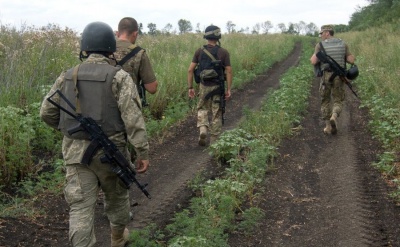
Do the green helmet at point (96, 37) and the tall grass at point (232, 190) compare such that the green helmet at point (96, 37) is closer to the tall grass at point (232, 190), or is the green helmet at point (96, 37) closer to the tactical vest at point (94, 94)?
the tactical vest at point (94, 94)

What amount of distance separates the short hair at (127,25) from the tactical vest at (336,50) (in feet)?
15.7

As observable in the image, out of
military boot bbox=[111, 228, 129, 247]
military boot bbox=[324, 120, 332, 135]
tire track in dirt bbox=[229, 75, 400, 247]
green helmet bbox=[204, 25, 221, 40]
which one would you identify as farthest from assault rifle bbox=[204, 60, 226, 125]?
military boot bbox=[111, 228, 129, 247]

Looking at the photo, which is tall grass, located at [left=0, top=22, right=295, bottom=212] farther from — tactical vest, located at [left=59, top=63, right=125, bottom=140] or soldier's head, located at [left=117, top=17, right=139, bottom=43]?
tactical vest, located at [left=59, top=63, right=125, bottom=140]

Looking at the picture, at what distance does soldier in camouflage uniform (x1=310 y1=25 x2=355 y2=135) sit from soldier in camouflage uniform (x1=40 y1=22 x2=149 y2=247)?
→ 6.27 meters

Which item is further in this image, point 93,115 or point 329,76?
point 329,76

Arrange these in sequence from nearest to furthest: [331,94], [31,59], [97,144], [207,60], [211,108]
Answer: [97,144] → [207,60] → [211,108] → [31,59] → [331,94]

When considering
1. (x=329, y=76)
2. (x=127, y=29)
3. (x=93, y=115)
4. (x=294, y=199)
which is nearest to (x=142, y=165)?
(x=93, y=115)

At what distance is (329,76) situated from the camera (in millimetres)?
9586

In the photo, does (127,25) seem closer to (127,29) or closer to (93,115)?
(127,29)

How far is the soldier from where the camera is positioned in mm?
5754

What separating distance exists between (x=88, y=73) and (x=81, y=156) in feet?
2.14

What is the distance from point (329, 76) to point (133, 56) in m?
5.03

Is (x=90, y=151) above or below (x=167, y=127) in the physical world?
above

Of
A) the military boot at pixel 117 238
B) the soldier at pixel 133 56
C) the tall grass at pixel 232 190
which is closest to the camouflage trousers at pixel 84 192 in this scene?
the military boot at pixel 117 238
